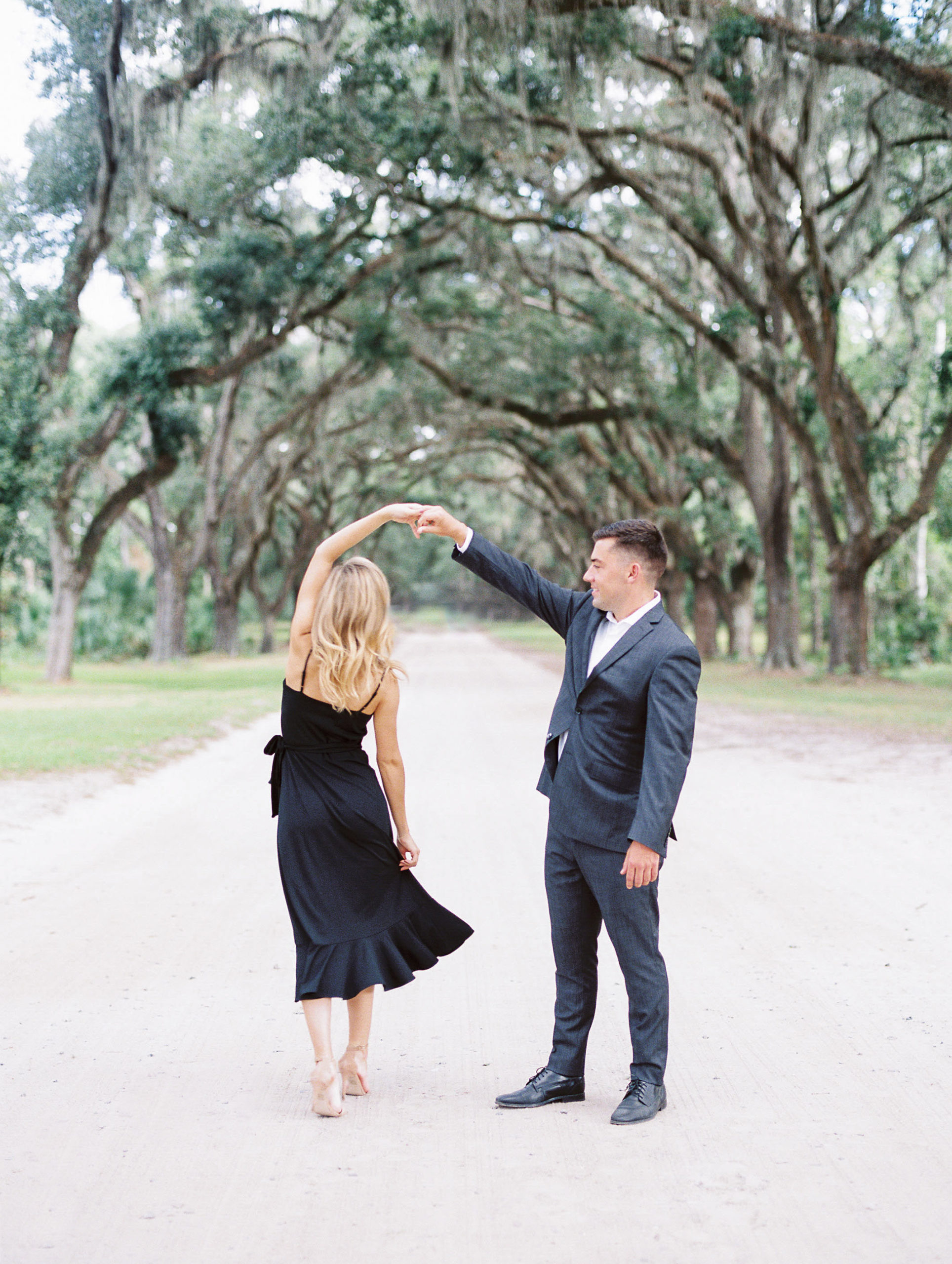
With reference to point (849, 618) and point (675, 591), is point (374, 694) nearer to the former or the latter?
point (849, 618)

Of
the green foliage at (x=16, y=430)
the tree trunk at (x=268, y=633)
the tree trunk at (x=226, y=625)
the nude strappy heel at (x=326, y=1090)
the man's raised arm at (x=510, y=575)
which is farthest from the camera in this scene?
the tree trunk at (x=268, y=633)

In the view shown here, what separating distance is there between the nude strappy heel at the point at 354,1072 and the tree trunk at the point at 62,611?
21439 millimetres

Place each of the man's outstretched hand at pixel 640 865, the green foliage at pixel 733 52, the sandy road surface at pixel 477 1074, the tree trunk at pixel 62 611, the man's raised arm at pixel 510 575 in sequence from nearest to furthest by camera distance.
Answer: the sandy road surface at pixel 477 1074 < the man's outstretched hand at pixel 640 865 < the man's raised arm at pixel 510 575 < the green foliage at pixel 733 52 < the tree trunk at pixel 62 611

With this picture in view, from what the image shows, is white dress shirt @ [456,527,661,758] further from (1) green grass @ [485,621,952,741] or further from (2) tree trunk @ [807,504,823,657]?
(2) tree trunk @ [807,504,823,657]

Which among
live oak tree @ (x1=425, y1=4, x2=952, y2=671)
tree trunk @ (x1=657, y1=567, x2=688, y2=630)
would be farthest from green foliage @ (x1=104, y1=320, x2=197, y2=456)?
tree trunk @ (x1=657, y1=567, x2=688, y2=630)

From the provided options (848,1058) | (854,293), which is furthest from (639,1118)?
(854,293)

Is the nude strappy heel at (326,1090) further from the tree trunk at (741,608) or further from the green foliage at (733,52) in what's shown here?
the tree trunk at (741,608)

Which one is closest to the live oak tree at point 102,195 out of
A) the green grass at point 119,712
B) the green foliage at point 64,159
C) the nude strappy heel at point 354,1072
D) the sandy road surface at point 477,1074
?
the green foliage at point 64,159

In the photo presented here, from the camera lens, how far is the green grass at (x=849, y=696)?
674 inches

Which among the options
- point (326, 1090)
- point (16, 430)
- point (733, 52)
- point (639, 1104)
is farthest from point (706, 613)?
point (326, 1090)

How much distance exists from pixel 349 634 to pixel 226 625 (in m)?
35.5

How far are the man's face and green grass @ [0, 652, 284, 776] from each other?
8716 mm

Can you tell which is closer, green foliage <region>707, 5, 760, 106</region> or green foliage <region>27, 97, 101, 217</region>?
green foliage <region>707, 5, 760, 106</region>

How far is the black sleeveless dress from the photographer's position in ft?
13.5
